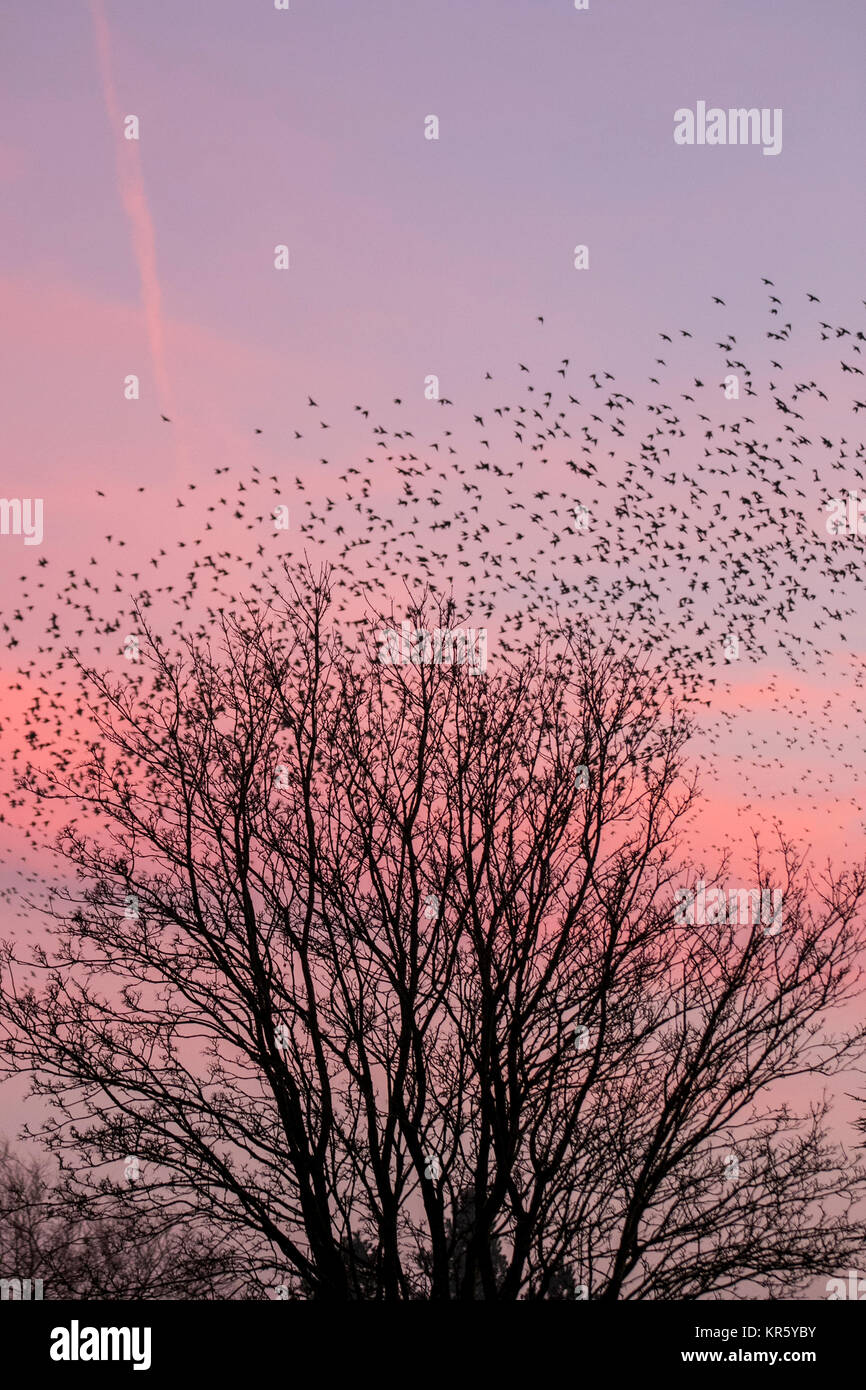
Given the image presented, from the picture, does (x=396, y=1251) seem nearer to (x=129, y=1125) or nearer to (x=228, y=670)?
(x=129, y=1125)

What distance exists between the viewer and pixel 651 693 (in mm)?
15398

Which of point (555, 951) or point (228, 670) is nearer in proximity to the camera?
point (555, 951)

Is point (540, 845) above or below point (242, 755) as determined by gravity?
below
